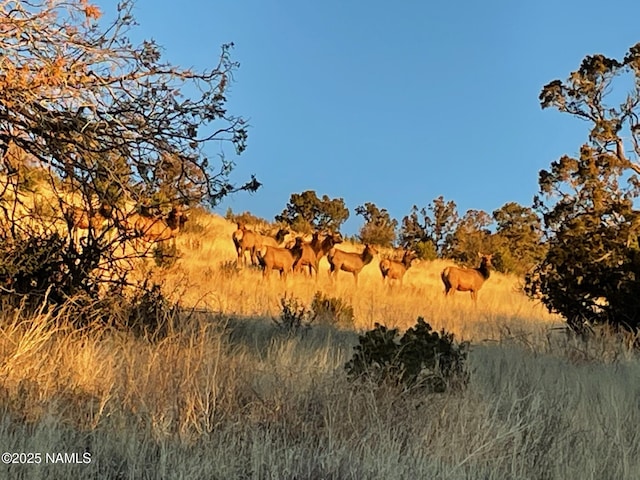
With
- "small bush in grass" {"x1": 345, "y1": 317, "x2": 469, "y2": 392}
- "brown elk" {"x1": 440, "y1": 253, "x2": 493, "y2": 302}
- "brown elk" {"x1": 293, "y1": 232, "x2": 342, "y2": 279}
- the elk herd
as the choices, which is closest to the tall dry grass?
"small bush in grass" {"x1": 345, "y1": 317, "x2": 469, "y2": 392}

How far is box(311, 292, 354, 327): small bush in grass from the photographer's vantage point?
1138cm

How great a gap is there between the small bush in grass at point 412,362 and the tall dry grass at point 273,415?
0.64 ft

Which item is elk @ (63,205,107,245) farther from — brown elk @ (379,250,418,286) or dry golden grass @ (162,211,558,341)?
brown elk @ (379,250,418,286)

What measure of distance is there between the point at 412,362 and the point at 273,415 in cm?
180

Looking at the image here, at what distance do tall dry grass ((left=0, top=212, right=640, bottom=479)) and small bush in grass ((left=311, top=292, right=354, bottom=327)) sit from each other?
12.6ft

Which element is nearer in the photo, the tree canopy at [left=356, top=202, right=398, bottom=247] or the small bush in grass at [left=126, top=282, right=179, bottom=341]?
the small bush in grass at [left=126, top=282, right=179, bottom=341]

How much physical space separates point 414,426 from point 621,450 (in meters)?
1.44

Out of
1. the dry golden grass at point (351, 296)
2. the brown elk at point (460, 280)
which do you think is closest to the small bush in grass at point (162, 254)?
the dry golden grass at point (351, 296)

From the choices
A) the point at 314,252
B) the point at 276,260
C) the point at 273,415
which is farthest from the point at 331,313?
the point at 314,252

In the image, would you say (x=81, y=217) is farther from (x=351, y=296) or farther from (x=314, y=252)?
(x=314, y=252)

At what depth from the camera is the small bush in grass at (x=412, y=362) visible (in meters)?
5.70

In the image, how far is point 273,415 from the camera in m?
4.62

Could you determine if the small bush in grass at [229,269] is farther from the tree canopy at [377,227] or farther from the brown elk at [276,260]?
the tree canopy at [377,227]

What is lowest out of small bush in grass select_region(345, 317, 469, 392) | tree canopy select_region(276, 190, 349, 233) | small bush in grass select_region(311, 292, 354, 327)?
small bush in grass select_region(345, 317, 469, 392)
